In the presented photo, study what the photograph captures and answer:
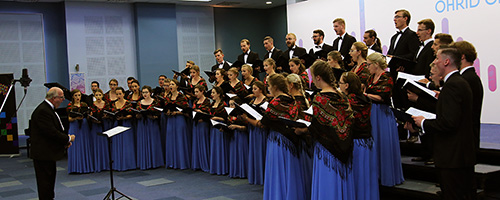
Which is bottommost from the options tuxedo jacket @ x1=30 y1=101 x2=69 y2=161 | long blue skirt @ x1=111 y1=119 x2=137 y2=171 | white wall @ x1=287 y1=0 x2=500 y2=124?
long blue skirt @ x1=111 y1=119 x2=137 y2=171

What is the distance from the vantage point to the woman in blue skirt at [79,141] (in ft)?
27.1

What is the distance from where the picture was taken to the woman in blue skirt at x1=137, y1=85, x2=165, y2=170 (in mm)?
8391

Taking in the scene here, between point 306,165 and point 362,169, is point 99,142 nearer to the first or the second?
point 306,165

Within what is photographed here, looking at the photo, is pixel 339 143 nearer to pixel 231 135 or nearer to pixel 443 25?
pixel 231 135

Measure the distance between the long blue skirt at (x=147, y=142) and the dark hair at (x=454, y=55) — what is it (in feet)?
19.5

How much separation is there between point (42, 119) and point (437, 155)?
396cm

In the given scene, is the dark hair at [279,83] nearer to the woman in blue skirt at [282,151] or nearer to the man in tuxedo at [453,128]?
the woman in blue skirt at [282,151]

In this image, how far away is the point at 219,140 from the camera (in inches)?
295

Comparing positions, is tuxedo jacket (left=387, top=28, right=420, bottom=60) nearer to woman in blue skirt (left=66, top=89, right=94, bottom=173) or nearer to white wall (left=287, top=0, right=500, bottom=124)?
white wall (left=287, top=0, right=500, bottom=124)

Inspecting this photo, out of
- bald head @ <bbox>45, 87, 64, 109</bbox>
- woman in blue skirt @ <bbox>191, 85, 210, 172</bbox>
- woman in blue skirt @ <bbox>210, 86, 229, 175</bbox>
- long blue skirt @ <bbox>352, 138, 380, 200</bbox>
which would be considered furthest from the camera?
woman in blue skirt @ <bbox>191, 85, 210, 172</bbox>

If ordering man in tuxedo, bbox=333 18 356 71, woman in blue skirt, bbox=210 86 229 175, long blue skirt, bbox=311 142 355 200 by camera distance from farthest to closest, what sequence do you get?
man in tuxedo, bbox=333 18 356 71
woman in blue skirt, bbox=210 86 229 175
long blue skirt, bbox=311 142 355 200

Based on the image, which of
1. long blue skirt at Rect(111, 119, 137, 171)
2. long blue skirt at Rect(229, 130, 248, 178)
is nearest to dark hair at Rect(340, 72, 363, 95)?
long blue skirt at Rect(229, 130, 248, 178)

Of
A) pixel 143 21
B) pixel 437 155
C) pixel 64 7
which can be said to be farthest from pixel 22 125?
pixel 437 155

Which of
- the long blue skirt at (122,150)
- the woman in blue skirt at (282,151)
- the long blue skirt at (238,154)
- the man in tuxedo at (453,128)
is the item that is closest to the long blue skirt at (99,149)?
the long blue skirt at (122,150)
